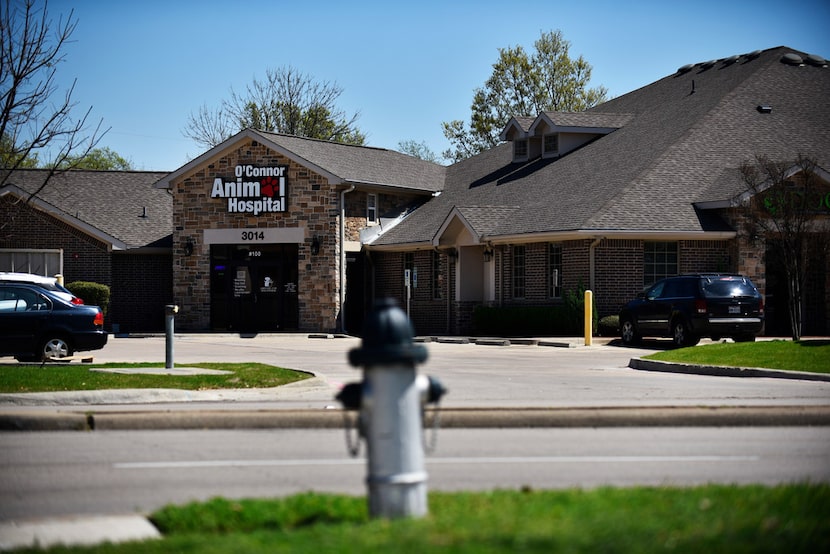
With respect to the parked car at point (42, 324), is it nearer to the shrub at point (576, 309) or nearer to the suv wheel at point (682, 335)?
the suv wheel at point (682, 335)

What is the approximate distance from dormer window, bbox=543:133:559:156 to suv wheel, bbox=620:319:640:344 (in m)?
12.6

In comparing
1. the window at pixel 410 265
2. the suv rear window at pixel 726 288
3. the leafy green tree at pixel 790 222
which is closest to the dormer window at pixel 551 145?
the window at pixel 410 265

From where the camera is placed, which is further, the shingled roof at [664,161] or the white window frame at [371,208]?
the white window frame at [371,208]

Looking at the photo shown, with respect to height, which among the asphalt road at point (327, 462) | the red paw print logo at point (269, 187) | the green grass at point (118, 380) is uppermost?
the red paw print logo at point (269, 187)

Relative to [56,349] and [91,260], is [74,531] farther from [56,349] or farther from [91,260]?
[91,260]

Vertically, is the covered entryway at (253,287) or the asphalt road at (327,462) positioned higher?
the covered entryway at (253,287)

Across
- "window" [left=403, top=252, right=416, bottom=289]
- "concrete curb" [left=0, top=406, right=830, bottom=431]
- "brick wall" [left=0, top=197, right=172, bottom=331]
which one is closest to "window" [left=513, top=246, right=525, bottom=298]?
"window" [left=403, top=252, right=416, bottom=289]

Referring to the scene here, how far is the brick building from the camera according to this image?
32.8 metres

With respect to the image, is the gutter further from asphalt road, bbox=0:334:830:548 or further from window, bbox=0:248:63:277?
window, bbox=0:248:63:277

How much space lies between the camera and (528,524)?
20.1ft

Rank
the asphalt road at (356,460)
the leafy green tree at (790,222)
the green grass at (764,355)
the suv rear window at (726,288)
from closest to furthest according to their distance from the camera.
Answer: the asphalt road at (356,460), the green grass at (764,355), the leafy green tree at (790,222), the suv rear window at (726,288)

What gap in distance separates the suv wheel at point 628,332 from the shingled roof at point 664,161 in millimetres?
3028

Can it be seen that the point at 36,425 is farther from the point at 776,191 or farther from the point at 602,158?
the point at 602,158

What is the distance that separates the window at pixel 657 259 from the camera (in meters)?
32.8
